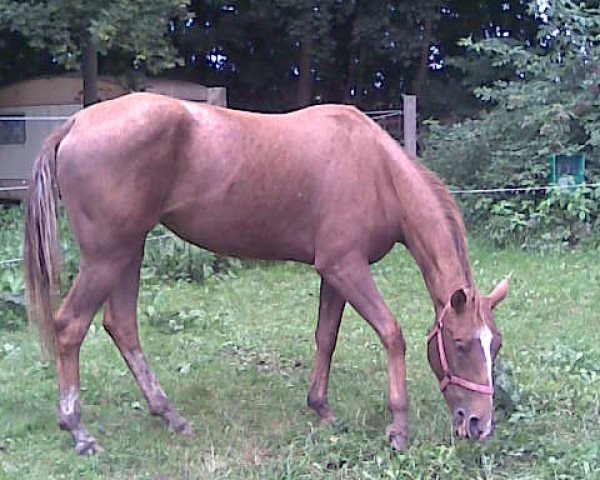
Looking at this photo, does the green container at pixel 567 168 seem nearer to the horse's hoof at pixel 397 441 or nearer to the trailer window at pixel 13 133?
the horse's hoof at pixel 397 441

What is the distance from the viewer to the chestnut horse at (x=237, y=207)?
3482 mm

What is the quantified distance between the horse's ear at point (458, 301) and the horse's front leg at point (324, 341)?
700 millimetres

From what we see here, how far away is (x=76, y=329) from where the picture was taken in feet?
11.8

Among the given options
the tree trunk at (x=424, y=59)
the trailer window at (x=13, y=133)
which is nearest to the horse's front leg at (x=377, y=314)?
the trailer window at (x=13, y=133)

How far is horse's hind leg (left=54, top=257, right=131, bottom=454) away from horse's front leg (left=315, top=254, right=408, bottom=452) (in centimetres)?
89

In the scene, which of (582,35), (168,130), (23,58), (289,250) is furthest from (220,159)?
(23,58)

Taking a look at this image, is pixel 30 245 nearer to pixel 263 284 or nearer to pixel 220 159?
pixel 220 159

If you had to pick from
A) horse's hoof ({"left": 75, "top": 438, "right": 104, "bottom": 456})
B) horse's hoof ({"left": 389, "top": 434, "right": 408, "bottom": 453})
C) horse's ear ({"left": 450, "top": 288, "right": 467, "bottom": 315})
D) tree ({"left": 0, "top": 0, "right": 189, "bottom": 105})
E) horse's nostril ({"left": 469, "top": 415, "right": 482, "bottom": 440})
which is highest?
tree ({"left": 0, "top": 0, "right": 189, "bottom": 105})

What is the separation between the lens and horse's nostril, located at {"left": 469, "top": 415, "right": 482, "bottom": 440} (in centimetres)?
329

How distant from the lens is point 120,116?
354 centimetres

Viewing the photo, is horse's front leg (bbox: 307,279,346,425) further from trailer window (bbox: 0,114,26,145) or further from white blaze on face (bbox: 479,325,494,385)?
trailer window (bbox: 0,114,26,145)

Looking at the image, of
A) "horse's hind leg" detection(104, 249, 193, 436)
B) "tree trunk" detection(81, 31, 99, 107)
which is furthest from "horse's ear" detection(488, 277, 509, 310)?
"tree trunk" detection(81, 31, 99, 107)

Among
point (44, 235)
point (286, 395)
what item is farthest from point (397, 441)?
point (44, 235)

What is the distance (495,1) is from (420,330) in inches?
483
